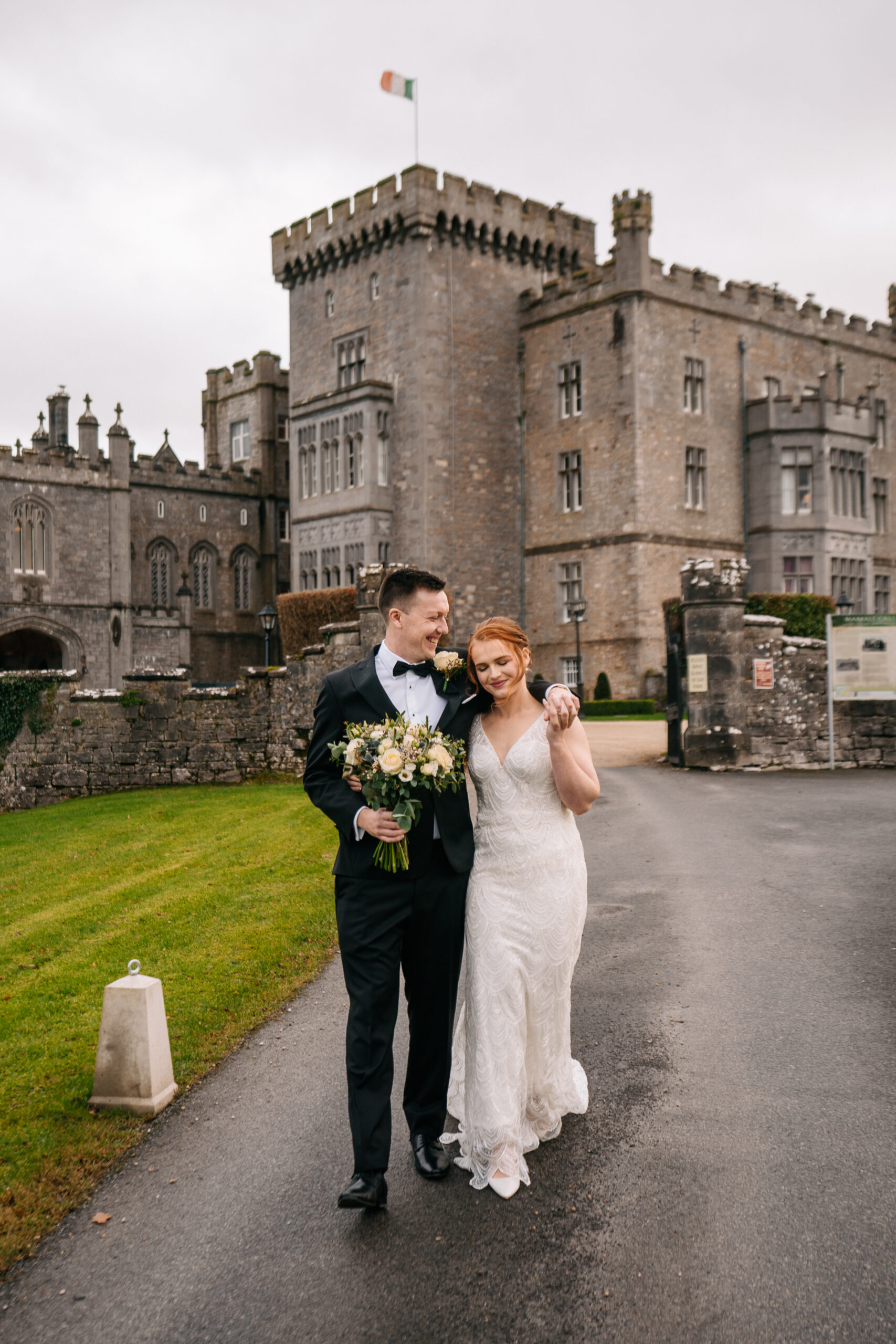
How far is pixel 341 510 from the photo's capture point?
34750 mm

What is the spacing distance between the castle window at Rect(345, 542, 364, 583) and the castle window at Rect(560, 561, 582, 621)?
6.69m

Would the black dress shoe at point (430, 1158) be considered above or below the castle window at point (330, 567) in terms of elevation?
below

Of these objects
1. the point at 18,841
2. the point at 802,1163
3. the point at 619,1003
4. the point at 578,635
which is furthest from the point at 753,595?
the point at 802,1163

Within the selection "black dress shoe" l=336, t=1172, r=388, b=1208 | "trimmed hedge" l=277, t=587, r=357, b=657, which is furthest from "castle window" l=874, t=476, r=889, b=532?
"black dress shoe" l=336, t=1172, r=388, b=1208

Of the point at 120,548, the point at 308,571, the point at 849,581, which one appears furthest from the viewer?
the point at 120,548

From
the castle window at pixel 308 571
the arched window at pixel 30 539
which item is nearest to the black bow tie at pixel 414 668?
the castle window at pixel 308 571

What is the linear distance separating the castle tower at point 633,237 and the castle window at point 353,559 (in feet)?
38.5

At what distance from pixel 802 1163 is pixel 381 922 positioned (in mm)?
1858

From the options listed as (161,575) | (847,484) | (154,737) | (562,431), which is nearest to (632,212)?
(562,431)

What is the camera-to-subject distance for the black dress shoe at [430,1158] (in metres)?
3.91

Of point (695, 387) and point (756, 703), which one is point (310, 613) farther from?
point (756, 703)

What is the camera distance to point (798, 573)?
33.8 metres

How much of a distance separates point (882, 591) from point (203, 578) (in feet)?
94.4

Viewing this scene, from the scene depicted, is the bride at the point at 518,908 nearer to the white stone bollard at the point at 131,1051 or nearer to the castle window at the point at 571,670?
the white stone bollard at the point at 131,1051
